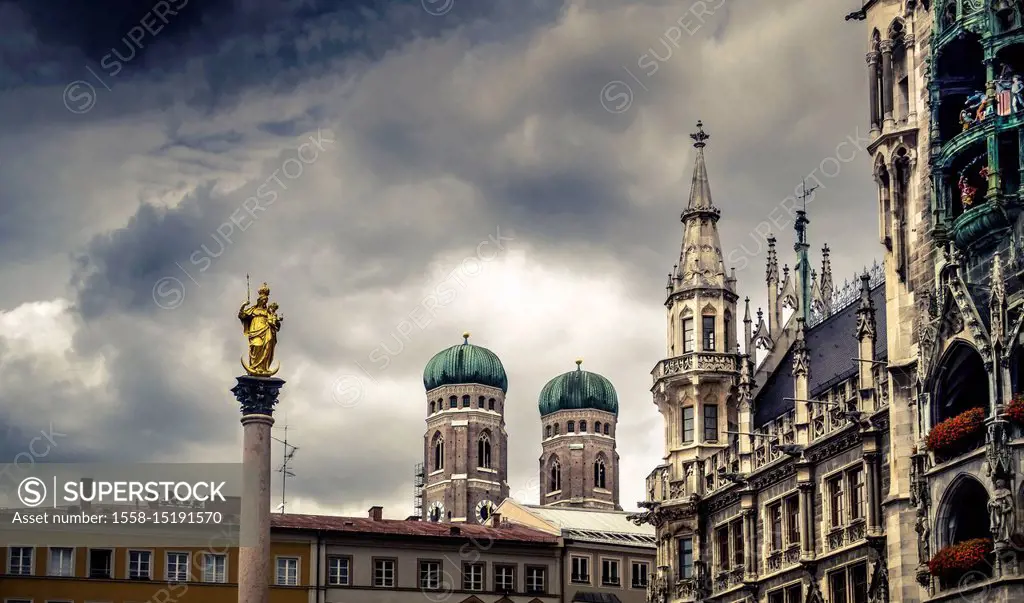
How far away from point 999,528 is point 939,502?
4470mm

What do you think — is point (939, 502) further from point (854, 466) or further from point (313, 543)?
point (313, 543)

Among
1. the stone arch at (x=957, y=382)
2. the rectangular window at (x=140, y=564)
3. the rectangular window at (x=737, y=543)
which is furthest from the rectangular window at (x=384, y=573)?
the stone arch at (x=957, y=382)

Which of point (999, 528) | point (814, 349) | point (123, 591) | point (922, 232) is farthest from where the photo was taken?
point (123, 591)

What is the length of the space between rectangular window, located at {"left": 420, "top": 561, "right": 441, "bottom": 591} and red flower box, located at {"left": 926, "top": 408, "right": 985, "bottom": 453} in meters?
54.9

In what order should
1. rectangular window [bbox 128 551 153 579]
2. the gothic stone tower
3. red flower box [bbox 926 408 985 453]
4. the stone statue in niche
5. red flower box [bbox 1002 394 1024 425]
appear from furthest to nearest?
rectangular window [bbox 128 551 153 579] < the gothic stone tower < red flower box [bbox 926 408 985 453] < the stone statue in niche < red flower box [bbox 1002 394 1024 425]

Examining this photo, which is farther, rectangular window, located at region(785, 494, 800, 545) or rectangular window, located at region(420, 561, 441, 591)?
rectangular window, located at region(420, 561, 441, 591)

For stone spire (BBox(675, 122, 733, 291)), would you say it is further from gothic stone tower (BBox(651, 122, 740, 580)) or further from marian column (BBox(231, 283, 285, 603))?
marian column (BBox(231, 283, 285, 603))

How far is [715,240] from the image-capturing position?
96188mm

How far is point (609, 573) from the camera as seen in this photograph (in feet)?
396

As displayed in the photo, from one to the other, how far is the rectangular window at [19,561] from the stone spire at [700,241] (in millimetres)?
42032

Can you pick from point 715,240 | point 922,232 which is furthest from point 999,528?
point 715,240

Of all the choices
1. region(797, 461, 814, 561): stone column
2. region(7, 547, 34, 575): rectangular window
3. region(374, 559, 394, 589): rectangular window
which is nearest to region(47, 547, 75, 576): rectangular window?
region(7, 547, 34, 575): rectangular window

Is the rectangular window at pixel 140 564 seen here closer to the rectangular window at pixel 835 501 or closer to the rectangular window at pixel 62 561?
the rectangular window at pixel 62 561

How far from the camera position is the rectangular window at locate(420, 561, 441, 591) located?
11538 cm
